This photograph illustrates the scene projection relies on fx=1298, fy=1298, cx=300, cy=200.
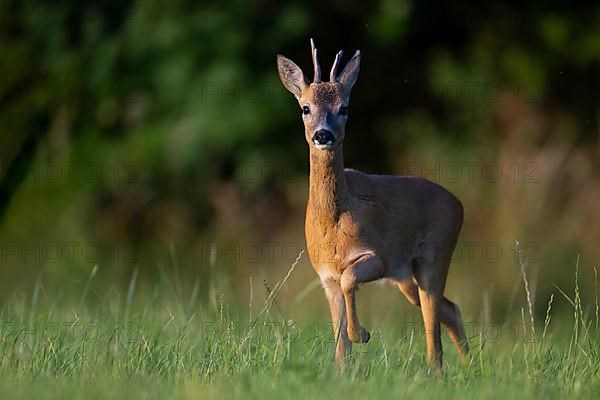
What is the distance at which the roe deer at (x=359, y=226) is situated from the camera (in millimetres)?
7641

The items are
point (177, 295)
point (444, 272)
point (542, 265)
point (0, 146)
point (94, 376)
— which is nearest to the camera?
point (94, 376)

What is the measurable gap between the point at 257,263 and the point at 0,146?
3.01 metres

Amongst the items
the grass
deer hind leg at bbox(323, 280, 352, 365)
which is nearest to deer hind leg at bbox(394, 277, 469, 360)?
the grass

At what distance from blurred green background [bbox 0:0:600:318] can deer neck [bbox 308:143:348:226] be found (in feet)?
16.1

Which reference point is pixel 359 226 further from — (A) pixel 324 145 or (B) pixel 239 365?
(B) pixel 239 365

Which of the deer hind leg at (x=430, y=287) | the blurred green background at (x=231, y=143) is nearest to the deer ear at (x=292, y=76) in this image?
the deer hind leg at (x=430, y=287)

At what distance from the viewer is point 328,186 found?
7.80m

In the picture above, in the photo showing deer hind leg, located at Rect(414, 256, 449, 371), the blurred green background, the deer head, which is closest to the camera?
the deer head

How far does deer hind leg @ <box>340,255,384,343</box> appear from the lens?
23.9 feet

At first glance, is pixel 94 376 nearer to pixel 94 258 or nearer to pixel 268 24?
pixel 94 258

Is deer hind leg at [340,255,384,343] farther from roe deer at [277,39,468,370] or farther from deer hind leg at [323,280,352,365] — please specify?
deer hind leg at [323,280,352,365]

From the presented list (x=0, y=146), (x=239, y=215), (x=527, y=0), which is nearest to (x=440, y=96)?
(x=527, y=0)

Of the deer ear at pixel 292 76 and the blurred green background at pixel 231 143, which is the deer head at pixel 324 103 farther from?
the blurred green background at pixel 231 143

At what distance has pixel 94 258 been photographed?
1389 centimetres
